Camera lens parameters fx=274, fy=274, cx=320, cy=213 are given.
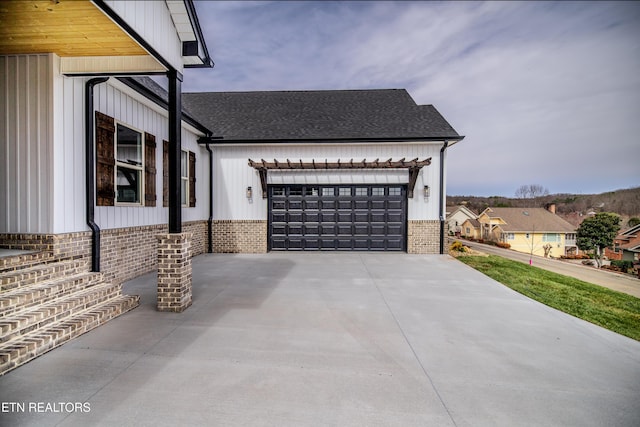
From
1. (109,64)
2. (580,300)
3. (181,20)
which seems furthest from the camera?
(580,300)

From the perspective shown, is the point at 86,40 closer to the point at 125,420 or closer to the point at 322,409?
the point at 125,420

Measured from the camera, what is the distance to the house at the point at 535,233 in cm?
3453

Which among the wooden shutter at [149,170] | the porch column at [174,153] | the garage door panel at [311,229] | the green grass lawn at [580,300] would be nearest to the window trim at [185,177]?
the wooden shutter at [149,170]

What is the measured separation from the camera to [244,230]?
1007 centimetres

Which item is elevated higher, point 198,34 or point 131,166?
point 198,34

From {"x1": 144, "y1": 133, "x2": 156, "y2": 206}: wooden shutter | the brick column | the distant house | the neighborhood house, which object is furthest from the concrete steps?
the neighborhood house

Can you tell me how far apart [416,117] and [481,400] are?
10412mm

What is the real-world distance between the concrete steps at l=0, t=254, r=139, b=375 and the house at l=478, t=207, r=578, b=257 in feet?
134

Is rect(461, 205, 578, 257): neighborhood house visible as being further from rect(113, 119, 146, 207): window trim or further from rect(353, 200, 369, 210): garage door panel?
rect(113, 119, 146, 207): window trim

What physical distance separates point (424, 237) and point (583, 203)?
53237 millimetres

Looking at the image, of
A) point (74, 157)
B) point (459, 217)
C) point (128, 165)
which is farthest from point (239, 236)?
point (459, 217)

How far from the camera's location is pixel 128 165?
618cm

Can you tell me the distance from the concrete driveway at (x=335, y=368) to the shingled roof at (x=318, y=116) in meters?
6.46

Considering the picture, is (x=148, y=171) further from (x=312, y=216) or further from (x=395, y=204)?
(x=395, y=204)
